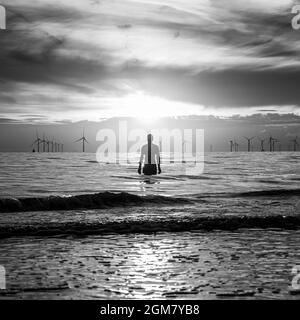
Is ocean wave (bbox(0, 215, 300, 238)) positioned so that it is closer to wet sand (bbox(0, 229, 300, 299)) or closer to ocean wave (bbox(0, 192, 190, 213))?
wet sand (bbox(0, 229, 300, 299))

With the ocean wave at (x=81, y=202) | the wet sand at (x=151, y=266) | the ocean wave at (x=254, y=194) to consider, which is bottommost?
the ocean wave at (x=254, y=194)

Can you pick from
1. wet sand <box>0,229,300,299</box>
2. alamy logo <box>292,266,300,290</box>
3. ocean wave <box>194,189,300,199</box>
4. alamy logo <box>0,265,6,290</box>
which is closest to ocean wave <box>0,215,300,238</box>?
→ wet sand <box>0,229,300,299</box>

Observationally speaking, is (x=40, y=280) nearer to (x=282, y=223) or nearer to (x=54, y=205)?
(x=282, y=223)

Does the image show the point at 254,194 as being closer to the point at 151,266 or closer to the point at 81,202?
the point at 81,202

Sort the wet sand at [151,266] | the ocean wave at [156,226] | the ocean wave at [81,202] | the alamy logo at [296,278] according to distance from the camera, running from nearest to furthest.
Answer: the wet sand at [151,266] < the alamy logo at [296,278] < the ocean wave at [156,226] < the ocean wave at [81,202]

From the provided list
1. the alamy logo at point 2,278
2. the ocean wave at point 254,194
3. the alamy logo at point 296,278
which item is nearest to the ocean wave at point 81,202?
the ocean wave at point 254,194

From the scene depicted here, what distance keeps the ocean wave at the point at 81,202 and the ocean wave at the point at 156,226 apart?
7182mm

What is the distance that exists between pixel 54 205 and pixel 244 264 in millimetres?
15730

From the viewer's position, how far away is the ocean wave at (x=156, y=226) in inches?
578

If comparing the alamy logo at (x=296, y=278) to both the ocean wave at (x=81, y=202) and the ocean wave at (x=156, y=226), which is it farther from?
the ocean wave at (x=81, y=202)

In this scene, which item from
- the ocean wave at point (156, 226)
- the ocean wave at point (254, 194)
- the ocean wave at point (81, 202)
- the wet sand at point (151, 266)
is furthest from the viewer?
the ocean wave at point (254, 194)

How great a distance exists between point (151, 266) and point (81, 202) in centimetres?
1571
